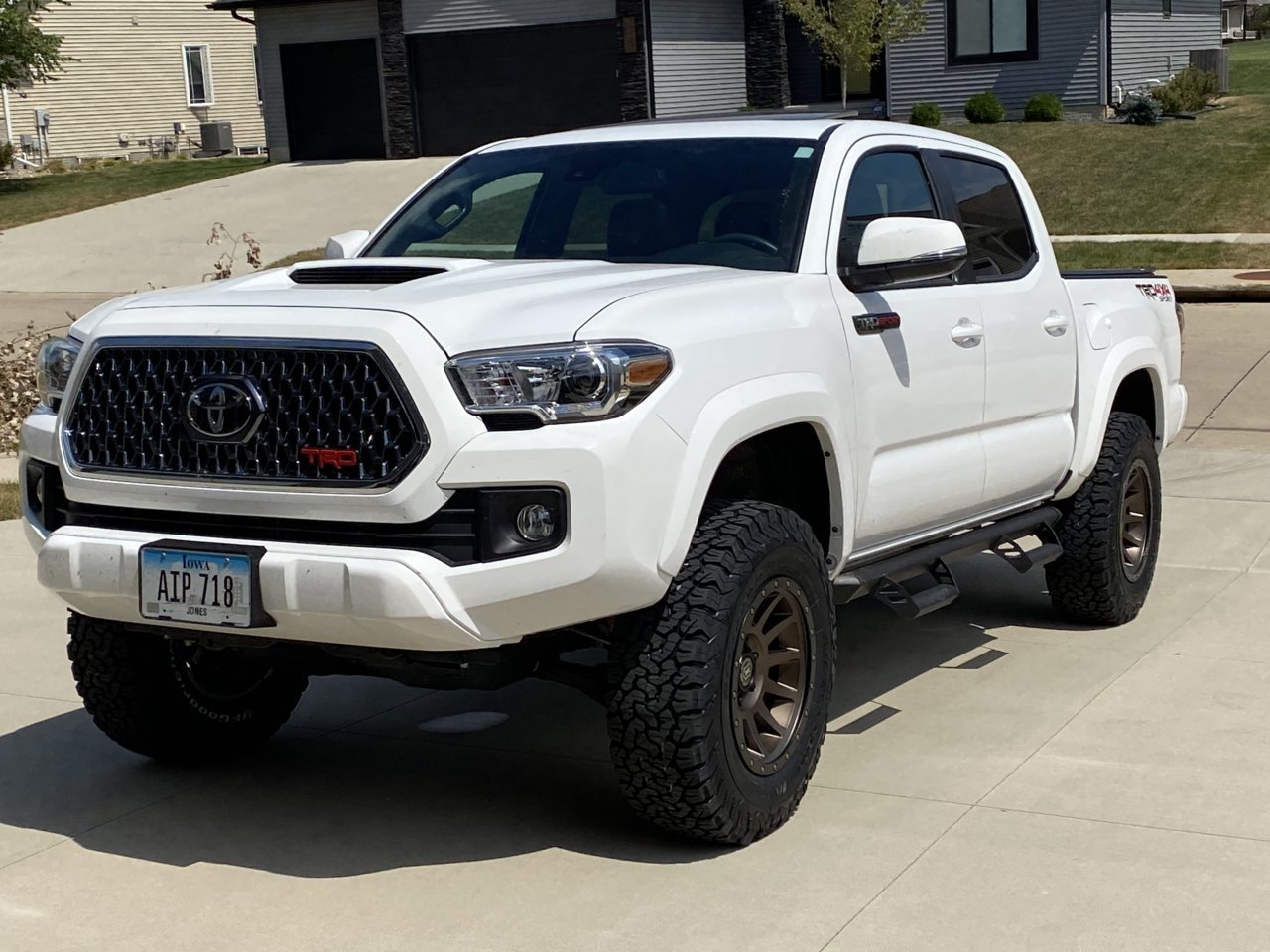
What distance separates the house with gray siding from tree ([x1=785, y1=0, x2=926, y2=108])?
861mm

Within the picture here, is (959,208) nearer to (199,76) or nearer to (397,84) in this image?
(397,84)

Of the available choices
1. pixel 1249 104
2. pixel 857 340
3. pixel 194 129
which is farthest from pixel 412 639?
pixel 194 129

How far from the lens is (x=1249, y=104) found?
31172mm

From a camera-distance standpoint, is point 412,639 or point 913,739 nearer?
point 412,639

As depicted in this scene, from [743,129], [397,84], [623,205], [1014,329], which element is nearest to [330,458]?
[623,205]

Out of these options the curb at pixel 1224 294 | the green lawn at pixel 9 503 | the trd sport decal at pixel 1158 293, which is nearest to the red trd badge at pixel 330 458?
the trd sport decal at pixel 1158 293

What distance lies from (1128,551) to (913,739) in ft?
6.55

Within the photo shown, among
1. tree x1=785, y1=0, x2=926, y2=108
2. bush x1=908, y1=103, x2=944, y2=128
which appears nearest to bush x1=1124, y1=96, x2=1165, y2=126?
bush x1=908, y1=103, x2=944, y2=128

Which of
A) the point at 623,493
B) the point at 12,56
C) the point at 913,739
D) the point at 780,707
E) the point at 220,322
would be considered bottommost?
→ the point at 913,739

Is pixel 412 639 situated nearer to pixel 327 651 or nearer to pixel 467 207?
pixel 327 651

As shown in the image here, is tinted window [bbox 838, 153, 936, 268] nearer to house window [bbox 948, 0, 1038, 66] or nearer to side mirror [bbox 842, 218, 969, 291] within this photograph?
side mirror [bbox 842, 218, 969, 291]

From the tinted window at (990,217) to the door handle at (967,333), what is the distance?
1.01 ft

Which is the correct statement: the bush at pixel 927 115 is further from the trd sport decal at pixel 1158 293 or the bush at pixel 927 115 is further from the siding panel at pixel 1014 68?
→ the trd sport decal at pixel 1158 293

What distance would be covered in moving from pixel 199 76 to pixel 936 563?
43.5 meters
